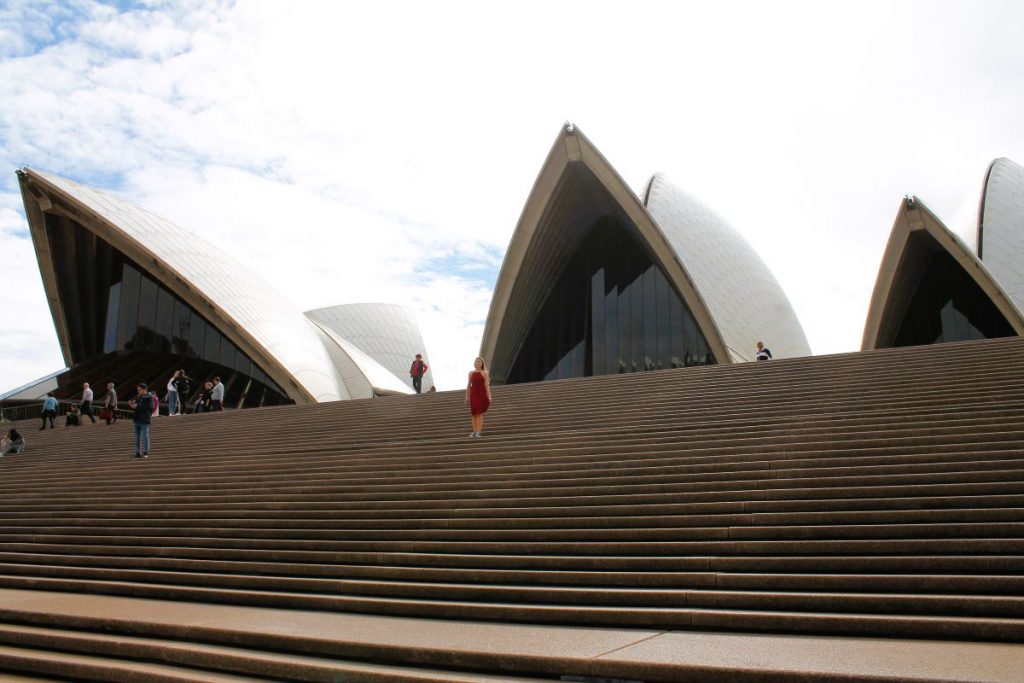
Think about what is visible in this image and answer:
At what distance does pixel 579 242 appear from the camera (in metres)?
24.6

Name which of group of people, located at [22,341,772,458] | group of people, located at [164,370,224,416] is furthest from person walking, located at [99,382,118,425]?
group of people, located at [164,370,224,416]

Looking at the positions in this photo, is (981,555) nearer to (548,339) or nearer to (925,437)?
(925,437)

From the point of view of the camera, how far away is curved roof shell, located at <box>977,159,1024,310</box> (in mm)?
22422

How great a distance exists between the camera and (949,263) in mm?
22219

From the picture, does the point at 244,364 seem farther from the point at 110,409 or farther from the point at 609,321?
the point at 609,321

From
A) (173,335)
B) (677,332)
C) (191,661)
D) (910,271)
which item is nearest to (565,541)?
(191,661)

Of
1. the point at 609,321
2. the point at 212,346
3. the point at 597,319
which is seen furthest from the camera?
the point at 212,346

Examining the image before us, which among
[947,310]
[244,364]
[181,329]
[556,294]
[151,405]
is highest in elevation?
[556,294]

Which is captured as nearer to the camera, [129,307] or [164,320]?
[164,320]

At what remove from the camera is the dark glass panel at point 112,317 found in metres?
26.3

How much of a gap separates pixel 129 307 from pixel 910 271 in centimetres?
2284

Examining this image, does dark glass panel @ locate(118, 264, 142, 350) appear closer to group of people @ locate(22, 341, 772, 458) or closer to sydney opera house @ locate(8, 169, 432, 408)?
sydney opera house @ locate(8, 169, 432, 408)

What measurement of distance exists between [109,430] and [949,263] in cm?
2054

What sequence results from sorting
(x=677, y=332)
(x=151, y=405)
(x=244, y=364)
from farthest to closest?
(x=244, y=364) < (x=677, y=332) < (x=151, y=405)
